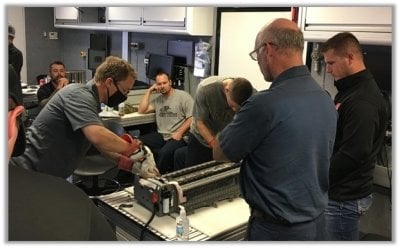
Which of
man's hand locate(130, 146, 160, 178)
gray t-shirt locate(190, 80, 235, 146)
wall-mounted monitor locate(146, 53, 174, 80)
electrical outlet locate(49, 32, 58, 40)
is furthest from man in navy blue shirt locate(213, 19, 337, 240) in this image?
electrical outlet locate(49, 32, 58, 40)

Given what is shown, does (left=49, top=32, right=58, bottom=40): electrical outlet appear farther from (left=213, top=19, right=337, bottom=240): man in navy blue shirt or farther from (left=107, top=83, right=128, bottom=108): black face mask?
(left=213, top=19, right=337, bottom=240): man in navy blue shirt

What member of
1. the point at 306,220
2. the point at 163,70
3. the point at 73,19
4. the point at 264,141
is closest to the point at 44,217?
the point at 264,141

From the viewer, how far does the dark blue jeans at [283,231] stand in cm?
134

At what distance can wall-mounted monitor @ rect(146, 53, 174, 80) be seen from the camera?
378 centimetres

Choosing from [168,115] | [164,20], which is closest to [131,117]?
[168,115]

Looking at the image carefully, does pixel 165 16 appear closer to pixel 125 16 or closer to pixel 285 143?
pixel 125 16

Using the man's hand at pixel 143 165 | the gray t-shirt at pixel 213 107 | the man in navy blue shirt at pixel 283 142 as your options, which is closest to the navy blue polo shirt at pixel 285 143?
the man in navy blue shirt at pixel 283 142

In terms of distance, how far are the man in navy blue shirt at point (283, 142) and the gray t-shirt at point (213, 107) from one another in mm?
1282

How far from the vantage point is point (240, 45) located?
3.28 m

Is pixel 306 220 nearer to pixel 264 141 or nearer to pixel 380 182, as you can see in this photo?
pixel 264 141

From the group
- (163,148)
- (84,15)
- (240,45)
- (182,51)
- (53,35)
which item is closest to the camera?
(240,45)

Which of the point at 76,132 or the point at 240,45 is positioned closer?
the point at 76,132

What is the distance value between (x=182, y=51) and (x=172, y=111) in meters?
0.61

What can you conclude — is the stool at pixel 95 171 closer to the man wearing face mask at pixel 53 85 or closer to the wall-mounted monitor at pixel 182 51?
the man wearing face mask at pixel 53 85
